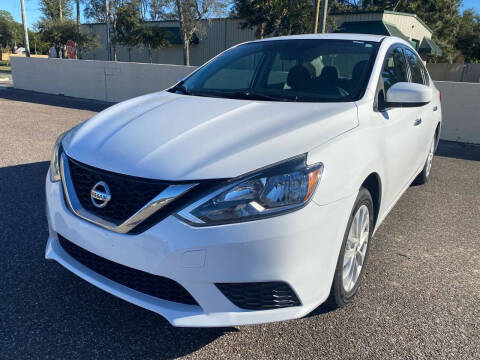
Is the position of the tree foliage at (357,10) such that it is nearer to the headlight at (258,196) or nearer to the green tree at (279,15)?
the green tree at (279,15)

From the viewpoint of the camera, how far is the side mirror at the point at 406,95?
269cm

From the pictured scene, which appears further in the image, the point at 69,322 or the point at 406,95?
the point at 406,95

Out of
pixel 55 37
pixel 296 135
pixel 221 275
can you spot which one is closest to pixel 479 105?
pixel 296 135

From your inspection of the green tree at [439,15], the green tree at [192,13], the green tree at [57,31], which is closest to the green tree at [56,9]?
the green tree at [57,31]

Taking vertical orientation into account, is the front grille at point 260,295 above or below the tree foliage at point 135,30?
below

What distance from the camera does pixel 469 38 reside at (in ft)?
156

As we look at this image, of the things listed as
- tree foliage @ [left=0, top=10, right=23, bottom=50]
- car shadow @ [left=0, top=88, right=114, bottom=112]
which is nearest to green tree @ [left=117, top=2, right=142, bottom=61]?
car shadow @ [left=0, top=88, right=114, bottom=112]

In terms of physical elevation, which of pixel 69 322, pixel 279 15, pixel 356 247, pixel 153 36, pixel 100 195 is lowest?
pixel 69 322

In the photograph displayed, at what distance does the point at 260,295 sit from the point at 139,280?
2.01ft

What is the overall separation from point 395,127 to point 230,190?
5.44 feet

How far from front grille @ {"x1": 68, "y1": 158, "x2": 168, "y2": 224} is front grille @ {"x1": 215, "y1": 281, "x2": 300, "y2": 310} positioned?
0.54m

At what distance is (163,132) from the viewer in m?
2.30

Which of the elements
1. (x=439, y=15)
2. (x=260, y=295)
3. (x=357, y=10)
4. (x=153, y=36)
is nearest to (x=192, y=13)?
(x=153, y=36)

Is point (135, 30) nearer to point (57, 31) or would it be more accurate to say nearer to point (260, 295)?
point (57, 31)
